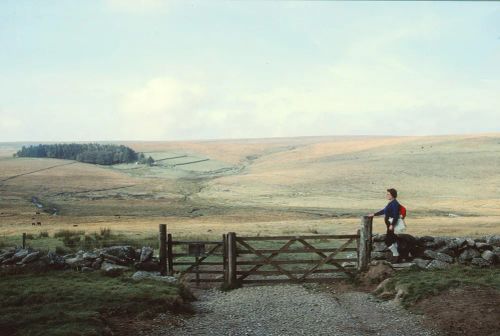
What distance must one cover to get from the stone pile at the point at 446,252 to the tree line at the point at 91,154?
96.8 metres

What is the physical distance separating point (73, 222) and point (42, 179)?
36.5 metres

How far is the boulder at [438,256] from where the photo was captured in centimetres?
1688

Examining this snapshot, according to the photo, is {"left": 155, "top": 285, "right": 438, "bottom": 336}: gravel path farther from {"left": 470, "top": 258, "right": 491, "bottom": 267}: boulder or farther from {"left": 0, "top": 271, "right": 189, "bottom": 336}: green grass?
{"left": 470, "top": 258, "right": 491, "bottom": 267}: boulder

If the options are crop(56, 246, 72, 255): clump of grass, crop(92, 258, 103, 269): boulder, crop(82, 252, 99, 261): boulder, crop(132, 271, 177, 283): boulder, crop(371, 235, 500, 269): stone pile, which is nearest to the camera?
crop(132, 271, 177, 283): boulder

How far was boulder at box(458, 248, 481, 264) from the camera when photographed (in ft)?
55.5

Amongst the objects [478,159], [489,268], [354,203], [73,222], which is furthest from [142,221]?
[478,159]

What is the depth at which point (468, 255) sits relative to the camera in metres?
17.0

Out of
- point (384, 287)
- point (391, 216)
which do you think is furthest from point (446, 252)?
point (384, 287)

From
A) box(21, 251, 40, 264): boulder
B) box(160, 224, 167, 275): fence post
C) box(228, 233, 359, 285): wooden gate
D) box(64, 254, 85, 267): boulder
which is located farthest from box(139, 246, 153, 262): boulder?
box(21, 251, 40, 264): boulder

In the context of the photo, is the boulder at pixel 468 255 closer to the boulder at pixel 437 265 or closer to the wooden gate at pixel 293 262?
the boulder at pixel 437 265

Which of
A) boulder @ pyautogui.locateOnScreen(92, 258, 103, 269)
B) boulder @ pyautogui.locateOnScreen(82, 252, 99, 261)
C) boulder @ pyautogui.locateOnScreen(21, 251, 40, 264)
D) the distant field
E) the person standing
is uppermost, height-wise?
the person standing

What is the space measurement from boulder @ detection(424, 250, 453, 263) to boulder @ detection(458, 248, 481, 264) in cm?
35

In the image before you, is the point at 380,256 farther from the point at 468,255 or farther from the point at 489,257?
the point at 489,257

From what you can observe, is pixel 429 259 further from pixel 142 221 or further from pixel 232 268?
pixel 142 221
